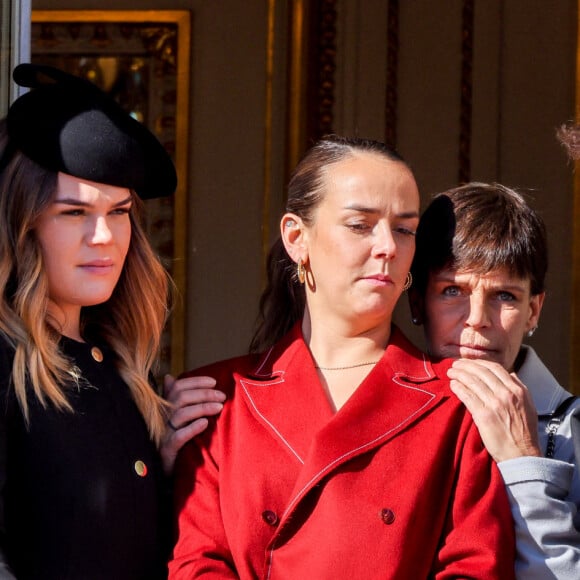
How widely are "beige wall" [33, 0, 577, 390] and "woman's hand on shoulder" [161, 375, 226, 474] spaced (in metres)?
1.64

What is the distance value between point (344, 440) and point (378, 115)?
6.54 feet

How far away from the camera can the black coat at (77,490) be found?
2236mm

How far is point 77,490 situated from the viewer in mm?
2273

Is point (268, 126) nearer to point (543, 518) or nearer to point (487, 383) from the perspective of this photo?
point (487, 383)

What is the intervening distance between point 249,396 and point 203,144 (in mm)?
1843

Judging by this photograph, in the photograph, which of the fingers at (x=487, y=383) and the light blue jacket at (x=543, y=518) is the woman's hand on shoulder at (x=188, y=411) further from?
the light blue jacket at (x=543, y=518)

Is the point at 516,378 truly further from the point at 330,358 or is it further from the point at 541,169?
the point at 541,169

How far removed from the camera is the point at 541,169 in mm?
4113

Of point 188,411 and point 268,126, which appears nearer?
point 188,411

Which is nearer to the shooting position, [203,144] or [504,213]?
[504,213]

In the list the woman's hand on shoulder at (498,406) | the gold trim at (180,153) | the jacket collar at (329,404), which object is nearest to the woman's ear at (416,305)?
the jacket collar at (329,404)

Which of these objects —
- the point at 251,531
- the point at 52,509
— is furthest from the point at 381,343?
the point at 52,509

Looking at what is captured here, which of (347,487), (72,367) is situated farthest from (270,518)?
(72,367)

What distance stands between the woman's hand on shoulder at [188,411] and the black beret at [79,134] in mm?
388
